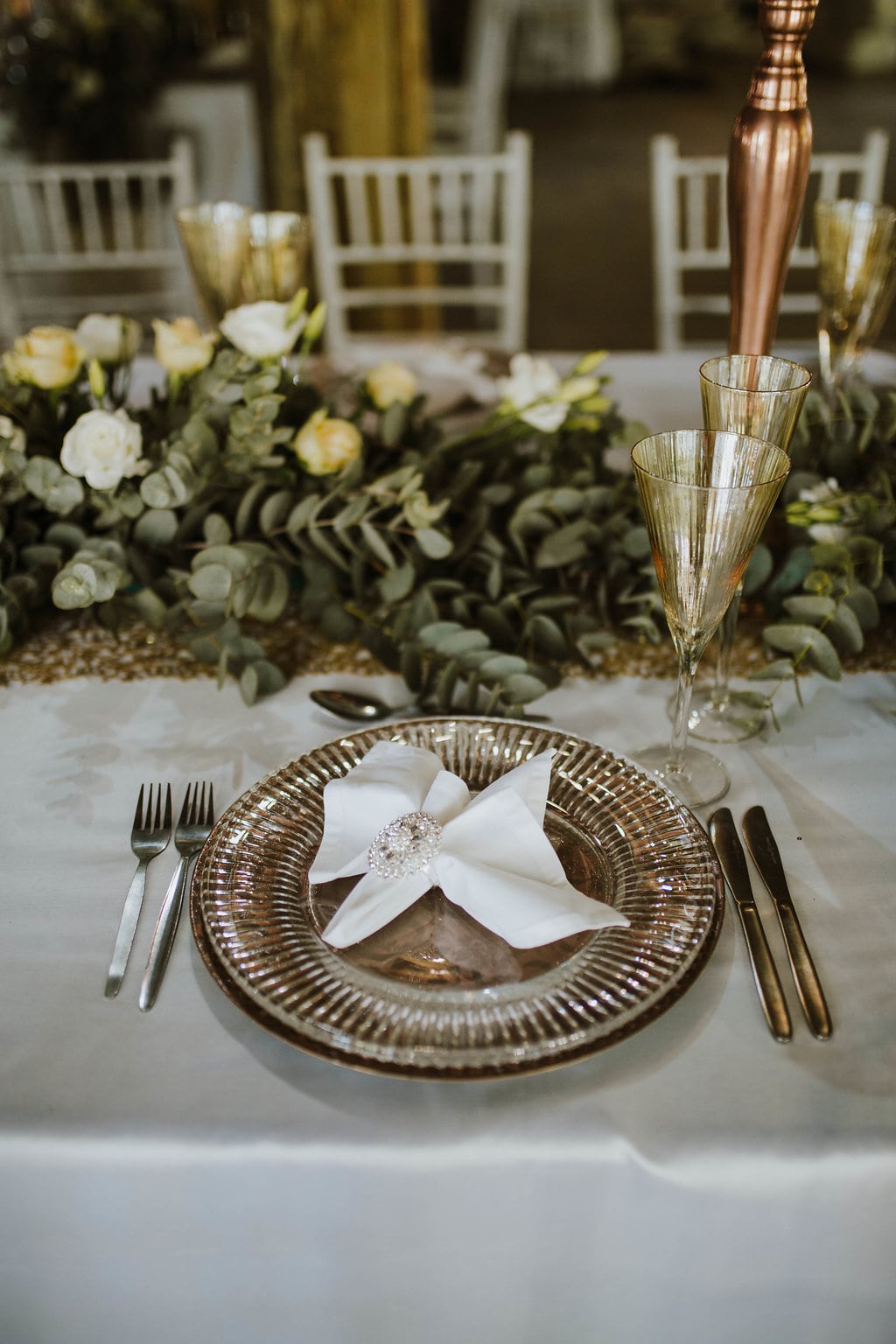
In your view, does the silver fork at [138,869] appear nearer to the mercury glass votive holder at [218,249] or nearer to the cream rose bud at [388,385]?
the cream rose bud at [388,385]

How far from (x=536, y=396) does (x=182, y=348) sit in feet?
1.05

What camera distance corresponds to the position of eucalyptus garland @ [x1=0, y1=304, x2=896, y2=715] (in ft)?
2.80

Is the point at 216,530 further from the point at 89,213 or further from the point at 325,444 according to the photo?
the point at 89,213

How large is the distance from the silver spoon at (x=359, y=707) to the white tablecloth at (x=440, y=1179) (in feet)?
0.87

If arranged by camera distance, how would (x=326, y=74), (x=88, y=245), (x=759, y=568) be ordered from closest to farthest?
(x=759, y=568), (x=88, y=245), (x=326, y=74)

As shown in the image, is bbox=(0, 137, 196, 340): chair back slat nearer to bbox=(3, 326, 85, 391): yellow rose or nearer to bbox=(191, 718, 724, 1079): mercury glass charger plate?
bbox=(3, 326, 85, 391): yellow rose

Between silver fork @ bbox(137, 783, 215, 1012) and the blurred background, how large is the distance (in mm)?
1552

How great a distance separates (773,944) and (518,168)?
69.0 inches

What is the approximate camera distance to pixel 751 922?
613 mm

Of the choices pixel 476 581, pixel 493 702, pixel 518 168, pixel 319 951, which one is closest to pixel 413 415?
pixel 476 581

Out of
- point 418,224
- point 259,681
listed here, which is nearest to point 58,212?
point 418,224

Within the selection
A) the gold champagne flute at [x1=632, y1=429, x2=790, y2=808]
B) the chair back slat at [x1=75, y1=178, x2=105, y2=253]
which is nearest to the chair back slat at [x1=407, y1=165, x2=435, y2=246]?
the chair back slat at [x1=75, y1=178, x2=105, y2=253]

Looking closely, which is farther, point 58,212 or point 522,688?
point 58,212

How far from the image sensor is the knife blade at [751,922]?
0.57 meters
